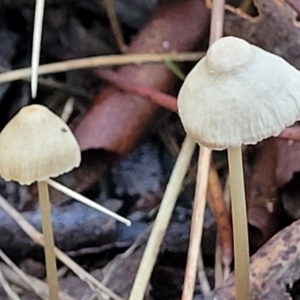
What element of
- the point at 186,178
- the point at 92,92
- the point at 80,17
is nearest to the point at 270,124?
the point at 186,178

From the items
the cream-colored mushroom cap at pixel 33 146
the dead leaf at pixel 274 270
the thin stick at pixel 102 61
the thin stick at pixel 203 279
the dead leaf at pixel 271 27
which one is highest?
the dead leaf at pixel 271 27

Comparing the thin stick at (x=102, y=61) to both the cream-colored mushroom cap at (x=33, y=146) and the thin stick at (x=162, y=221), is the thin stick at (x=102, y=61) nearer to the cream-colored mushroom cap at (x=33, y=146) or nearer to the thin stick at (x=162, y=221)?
the thin stick at (x=162, y=221)

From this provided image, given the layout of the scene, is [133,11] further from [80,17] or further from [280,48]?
[280,48]

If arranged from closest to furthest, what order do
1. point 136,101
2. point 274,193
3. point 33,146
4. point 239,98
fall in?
1. point 239,98
2. point 33,146
3. point 274,193
4. point 136,101

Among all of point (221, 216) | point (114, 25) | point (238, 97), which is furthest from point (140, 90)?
point (238, 97)

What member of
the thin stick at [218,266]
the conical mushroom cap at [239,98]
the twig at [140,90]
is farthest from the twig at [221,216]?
the conical mushroom cap at [239,98]

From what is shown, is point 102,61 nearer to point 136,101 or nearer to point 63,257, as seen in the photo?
point 136,101

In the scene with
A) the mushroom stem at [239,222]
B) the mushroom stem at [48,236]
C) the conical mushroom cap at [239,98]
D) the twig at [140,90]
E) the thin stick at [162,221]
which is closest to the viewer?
the conical mushroom cap at [239,98]

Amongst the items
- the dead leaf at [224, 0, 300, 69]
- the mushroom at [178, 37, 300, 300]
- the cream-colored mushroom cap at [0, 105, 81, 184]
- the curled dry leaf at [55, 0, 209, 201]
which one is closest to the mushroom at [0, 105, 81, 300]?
the cream-colored mushroom cap at [0, 105, 81, 184]
